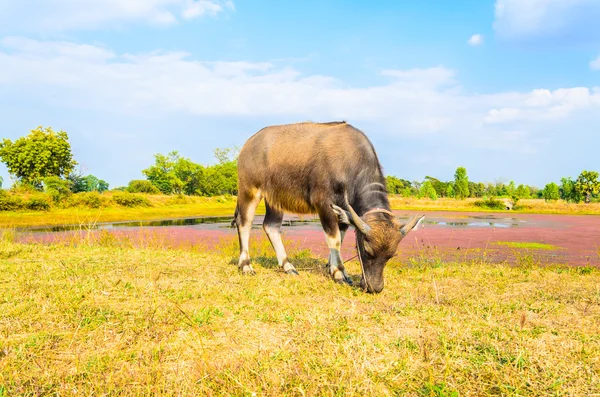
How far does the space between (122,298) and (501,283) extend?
571 centimetres

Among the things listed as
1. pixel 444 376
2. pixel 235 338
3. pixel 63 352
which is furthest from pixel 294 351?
pixel 63 352

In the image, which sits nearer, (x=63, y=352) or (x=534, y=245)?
(x=63, y=352)

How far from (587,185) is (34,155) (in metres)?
80.9

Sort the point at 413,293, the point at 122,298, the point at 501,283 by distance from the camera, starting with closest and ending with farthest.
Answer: the point at 122,298, the point at 413,293, the point at 501,283

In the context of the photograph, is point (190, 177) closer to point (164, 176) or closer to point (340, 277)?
A: point (164, 176)

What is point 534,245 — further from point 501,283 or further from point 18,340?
point 18,340

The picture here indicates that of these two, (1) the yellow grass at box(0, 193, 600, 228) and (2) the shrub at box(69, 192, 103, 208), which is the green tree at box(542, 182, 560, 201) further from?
(2) the shrub at box(69, 192, 103, 208)

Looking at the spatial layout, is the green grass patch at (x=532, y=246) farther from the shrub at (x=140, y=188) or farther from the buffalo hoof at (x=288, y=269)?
the shrub at (x=140, y=188)

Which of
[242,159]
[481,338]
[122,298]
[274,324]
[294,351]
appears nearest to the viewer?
[294,351]

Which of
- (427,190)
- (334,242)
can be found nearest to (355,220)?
(334,242)

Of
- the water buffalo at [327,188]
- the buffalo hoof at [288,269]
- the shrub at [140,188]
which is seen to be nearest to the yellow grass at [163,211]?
the shrub at [140,188]

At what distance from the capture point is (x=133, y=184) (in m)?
50.0

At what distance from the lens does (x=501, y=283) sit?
611 centimetres

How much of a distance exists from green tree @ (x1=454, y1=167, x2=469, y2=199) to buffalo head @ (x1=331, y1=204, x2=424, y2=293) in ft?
238
